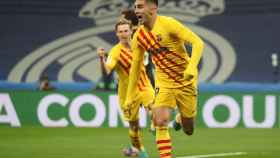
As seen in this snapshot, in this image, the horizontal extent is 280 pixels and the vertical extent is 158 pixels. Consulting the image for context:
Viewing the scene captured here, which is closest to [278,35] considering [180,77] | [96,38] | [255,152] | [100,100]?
[96,38]

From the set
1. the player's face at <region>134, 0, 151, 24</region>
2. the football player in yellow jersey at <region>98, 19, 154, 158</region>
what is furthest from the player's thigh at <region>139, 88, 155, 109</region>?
the player's face at <region>134, 0, 151, 24</region>

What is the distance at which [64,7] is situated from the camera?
25.1 metres

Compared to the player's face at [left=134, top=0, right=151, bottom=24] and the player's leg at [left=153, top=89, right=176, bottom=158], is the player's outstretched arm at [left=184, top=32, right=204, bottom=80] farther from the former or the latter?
the player's leg at [left=153, top=89, right=176, bottom=158]

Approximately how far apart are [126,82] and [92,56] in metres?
12.8

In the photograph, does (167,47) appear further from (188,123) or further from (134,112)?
(134,112)

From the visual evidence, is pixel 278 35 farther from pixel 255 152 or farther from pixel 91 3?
pixel 255 152

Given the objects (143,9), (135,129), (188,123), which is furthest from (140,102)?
(143,9)

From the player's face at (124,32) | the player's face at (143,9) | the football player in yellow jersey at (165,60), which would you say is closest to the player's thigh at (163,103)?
the football player in yellow jersey at (165,60)

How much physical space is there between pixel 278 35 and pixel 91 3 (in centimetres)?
564

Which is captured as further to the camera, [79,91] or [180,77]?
[79,91]

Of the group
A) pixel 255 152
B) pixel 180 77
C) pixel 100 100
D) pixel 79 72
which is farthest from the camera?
pixel 79 72

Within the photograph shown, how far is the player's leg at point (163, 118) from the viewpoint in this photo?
9320mm

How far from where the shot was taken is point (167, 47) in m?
9.53

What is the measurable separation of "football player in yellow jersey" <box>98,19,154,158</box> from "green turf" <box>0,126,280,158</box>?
88 cm
